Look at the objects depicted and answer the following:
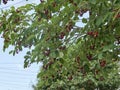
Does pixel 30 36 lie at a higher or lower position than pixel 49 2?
lower

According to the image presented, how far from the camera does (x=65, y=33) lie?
10.9 feet

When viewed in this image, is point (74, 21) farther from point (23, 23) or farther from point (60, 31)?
point (23, 23)

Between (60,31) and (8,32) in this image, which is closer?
(60,31)

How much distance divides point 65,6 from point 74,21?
0.50 ft

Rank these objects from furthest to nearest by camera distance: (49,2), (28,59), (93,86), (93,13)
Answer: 1. (93,86)
2. (28,59)
3. (49,2)
4. (93,13)

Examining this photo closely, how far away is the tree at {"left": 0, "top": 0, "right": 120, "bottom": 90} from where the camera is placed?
313cm

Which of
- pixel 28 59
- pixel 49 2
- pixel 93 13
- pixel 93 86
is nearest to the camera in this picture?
pixel 93 13

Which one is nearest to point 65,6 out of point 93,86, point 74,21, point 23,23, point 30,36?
point 74,21

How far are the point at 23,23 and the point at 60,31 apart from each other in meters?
0.63

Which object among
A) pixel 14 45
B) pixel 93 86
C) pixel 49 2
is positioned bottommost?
pixel 93 86

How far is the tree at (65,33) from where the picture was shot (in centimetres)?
313

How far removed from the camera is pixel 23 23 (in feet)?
12.5

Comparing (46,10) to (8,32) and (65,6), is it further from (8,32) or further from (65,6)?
(8,32)

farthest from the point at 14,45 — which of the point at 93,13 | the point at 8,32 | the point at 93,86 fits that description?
the point at 93,86
